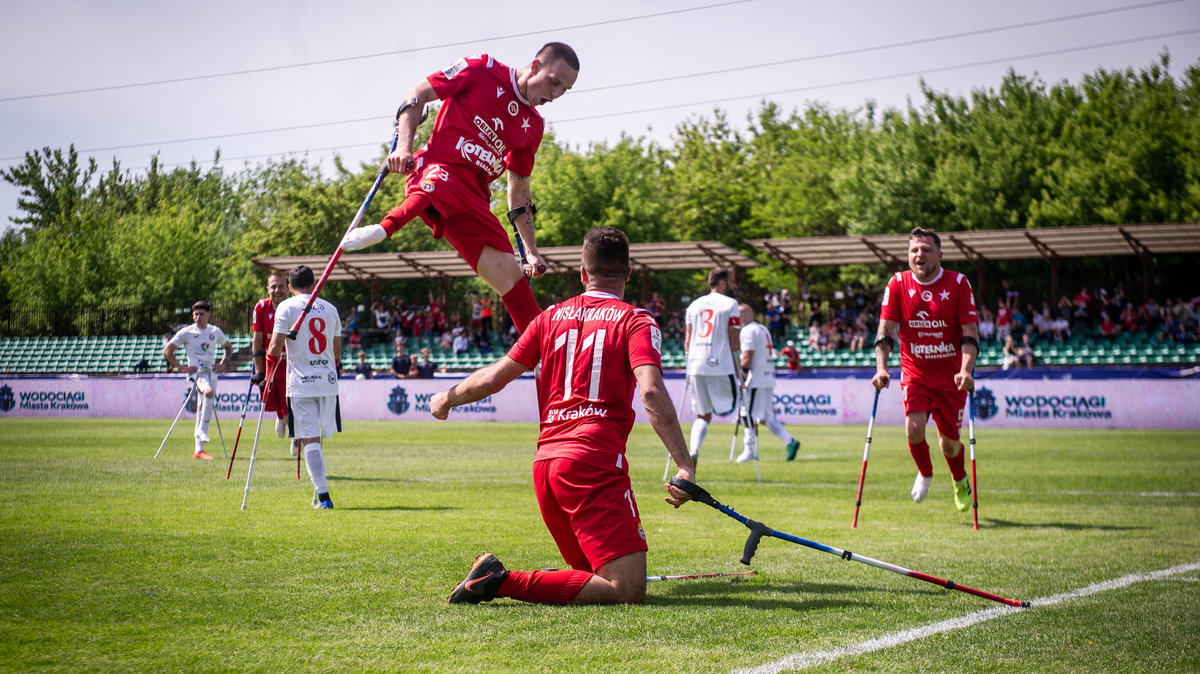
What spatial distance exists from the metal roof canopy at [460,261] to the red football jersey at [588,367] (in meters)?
32.0

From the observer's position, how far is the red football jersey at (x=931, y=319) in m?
10.5

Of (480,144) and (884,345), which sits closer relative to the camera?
(480,144)

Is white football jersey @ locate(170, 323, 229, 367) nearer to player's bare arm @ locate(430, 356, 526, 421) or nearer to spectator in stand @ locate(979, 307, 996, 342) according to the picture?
player's bare arm @ locate(430, 356, 526, 421)

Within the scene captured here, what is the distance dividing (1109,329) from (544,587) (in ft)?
113

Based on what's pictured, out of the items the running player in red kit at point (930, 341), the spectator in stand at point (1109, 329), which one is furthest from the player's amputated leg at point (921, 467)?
the spectator in stand at point (1109, 329)

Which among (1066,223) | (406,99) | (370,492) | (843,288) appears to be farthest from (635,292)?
(406,99)

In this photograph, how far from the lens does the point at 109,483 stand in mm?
12320

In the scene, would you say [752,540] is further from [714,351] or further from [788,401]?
[788,401]

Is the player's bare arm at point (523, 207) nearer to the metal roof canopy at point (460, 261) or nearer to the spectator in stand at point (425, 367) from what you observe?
the spectator in stand at point (425, 367)

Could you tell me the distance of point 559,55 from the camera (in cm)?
799

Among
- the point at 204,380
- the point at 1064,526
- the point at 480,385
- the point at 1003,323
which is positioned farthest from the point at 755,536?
the point at 1003,323

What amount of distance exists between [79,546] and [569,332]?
393 centimetres

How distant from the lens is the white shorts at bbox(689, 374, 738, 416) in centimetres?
1460

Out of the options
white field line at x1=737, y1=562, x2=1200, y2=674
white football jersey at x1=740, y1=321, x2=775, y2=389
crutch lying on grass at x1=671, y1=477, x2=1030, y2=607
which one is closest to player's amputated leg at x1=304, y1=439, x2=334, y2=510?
crutch lying on grass at x1=671, y1=477, x2=1030, y2=607
